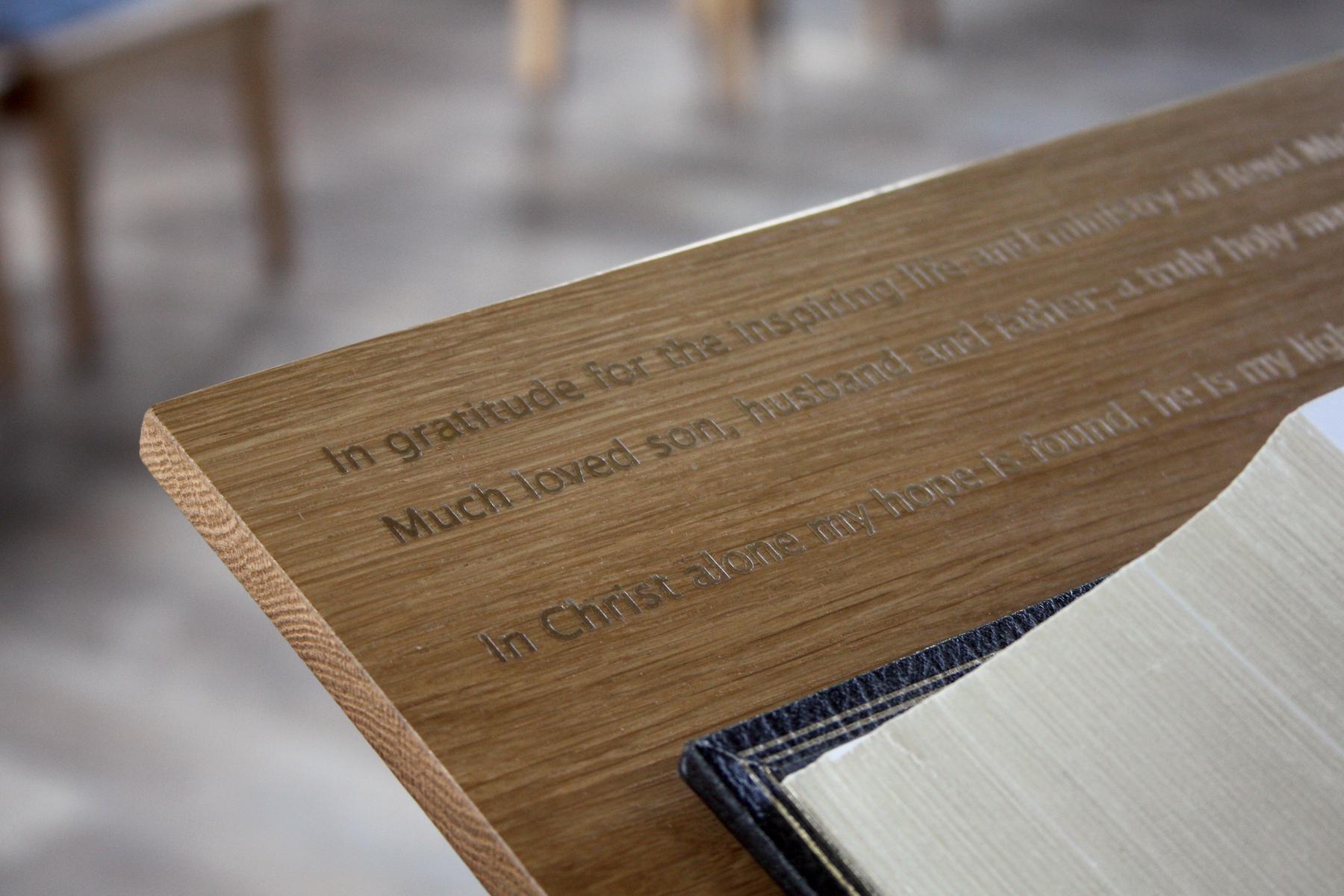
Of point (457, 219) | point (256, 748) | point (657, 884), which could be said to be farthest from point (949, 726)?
point (457, 219)

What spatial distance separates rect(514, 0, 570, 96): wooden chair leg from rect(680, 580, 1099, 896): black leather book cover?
7.83 ft

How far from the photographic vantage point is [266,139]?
7.25 ft

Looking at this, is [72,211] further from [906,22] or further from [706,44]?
[906,22]

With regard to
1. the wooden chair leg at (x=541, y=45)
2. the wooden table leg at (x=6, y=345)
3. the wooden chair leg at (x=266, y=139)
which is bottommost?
the wooden table leg at (x=6, y=345)

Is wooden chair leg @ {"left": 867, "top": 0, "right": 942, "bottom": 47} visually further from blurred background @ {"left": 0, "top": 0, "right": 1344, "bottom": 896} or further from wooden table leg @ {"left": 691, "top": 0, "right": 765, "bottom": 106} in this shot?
wooden table leg @ {"left": 691, "top": 0, "right": 765, "bottom": 106}

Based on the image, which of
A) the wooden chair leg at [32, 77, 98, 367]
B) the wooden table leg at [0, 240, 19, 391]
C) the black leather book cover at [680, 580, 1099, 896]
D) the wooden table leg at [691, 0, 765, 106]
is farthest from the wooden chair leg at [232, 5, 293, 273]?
the black leather book cover at [680, 580, 1099, 896]

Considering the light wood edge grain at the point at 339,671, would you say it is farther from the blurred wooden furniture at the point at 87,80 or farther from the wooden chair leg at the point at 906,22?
the wooden chair leg at the point at 906,22

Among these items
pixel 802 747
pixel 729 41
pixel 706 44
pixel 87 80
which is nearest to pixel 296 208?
pixel 87 80

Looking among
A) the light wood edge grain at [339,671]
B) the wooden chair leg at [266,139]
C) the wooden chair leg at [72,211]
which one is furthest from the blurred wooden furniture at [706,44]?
the light wood edge grain at [339,671]

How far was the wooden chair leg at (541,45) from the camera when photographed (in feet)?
8.78

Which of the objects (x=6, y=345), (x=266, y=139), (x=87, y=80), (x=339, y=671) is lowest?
(x=339, y=671)

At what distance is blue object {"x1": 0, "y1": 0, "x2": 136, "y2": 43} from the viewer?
1.74 m

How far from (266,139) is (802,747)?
1986mm

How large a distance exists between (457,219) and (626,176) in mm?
304
